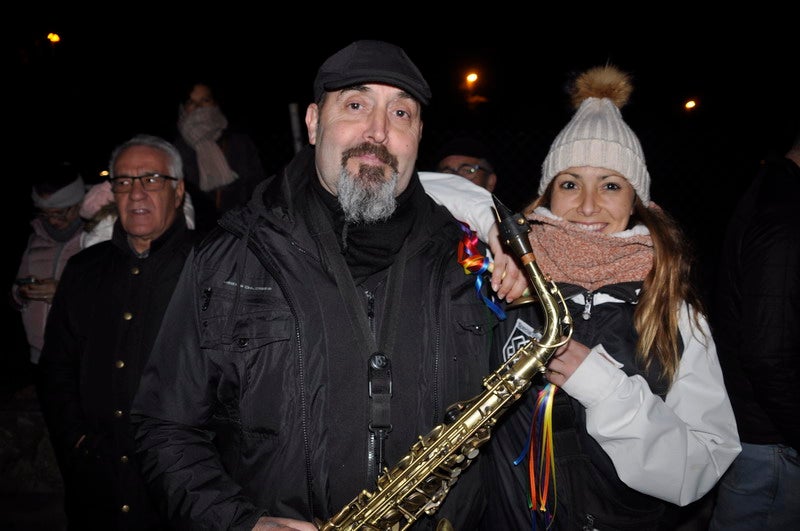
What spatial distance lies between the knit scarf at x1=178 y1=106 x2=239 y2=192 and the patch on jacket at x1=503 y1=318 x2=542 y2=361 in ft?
13.8

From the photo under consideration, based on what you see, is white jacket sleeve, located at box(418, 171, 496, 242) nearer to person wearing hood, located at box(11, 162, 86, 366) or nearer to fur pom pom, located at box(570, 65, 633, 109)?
fur pom pom, located at box(570, 65, 633, 109)

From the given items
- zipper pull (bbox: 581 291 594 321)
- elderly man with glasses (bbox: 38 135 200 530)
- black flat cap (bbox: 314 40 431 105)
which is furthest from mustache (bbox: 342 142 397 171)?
elderly man with glasses (bbox: 38 135 200 530)

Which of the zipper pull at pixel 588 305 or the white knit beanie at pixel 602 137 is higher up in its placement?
the white knit beanie at pixel 602 137

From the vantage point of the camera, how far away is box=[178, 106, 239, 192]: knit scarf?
575 cm

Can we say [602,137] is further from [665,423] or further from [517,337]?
[665,423]

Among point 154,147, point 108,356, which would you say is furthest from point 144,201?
point 108,356

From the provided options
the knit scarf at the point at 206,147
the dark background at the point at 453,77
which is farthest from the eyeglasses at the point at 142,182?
the dark background at the point at 453,77

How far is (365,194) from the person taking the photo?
233 centimetres

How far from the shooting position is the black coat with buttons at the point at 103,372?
10.3 feet

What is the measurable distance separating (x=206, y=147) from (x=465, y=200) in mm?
3880

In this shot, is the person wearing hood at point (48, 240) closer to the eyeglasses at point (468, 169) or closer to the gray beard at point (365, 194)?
the gray beard at point (365, 194)

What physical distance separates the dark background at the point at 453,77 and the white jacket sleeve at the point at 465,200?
146 inches

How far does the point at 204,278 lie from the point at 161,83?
1044cm

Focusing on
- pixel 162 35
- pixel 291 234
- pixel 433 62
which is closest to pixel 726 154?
pixel 291 234
